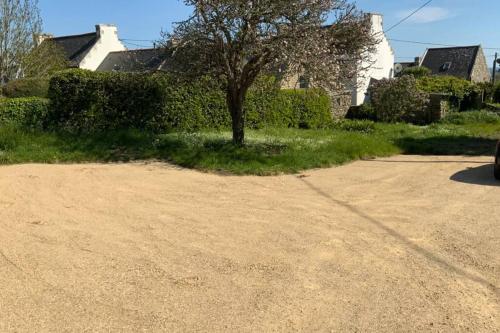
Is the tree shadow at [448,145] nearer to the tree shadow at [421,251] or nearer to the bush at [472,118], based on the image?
the bush at [472,118]

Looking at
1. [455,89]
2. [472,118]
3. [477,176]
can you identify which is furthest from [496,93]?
[477,176]

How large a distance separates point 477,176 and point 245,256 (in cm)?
706

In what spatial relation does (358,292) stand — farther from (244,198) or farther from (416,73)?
(416,73)

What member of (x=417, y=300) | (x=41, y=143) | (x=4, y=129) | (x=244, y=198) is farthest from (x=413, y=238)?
(x=4, y=129)

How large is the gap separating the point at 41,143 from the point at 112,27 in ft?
110

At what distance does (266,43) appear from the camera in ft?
37.9

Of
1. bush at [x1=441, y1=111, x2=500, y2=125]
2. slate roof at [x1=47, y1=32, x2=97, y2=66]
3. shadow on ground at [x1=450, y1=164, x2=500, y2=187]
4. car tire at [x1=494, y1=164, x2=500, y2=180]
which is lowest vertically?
shadow on ground at [x1=450, y1=164, x2=500, y2=187]

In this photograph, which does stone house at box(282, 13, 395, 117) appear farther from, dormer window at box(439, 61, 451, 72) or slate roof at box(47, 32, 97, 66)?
slate roof at box(47, 32, 97, 66)

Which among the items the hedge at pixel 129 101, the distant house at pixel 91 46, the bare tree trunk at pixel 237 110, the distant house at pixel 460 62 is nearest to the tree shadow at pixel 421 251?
the bare tree trunk at pixel 237 110

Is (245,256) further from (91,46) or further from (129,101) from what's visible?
(91,46)

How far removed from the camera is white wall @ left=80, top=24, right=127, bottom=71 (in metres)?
41.1

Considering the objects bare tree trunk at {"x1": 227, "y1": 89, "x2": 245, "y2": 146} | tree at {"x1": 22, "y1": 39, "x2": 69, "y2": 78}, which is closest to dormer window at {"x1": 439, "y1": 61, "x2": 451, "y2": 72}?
tree at {"x1": 22, "y1": 39, "x2": 69, "y2": 78}

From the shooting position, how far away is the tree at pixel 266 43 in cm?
1131

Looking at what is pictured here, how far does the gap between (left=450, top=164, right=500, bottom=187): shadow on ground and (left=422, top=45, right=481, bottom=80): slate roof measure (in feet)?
141
